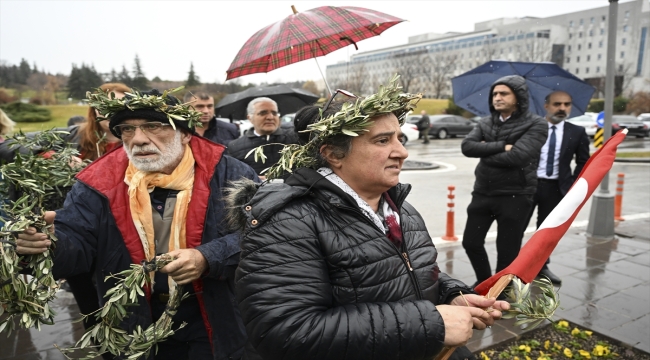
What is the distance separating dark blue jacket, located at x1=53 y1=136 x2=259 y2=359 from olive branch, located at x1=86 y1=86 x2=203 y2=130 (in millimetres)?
309

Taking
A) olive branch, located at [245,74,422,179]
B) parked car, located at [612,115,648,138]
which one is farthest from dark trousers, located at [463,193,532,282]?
parked car, located at [612,115,648,138]

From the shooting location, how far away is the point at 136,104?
2355 mm

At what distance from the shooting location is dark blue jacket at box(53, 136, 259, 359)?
89.4 inches

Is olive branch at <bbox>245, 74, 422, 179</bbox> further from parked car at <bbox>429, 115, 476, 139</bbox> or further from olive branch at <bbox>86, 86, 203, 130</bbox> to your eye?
parked car at <bbox>429, 115, 476, 139</bbox>

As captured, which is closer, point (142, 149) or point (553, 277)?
point (142, 149)

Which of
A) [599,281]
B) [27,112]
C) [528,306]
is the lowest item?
[599,281]

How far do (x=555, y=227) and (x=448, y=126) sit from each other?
2972 cm

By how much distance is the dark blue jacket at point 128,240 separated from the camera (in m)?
2.27

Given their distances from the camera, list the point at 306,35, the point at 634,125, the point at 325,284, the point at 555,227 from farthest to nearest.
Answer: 1. the point at 634,125
2. the point at 306,35
3. the point at 555,227
4. the point at 325,284

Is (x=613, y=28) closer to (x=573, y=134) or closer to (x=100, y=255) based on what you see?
(x=573, y=134)

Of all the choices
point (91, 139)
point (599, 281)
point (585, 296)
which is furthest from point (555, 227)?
point (599, 281)

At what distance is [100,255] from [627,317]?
15.1ft

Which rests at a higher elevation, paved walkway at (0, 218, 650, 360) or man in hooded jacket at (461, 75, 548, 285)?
man in hooded jacket at (461, 75, 548, 285)

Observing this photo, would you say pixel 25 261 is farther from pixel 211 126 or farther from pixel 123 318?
pixel 211 126
